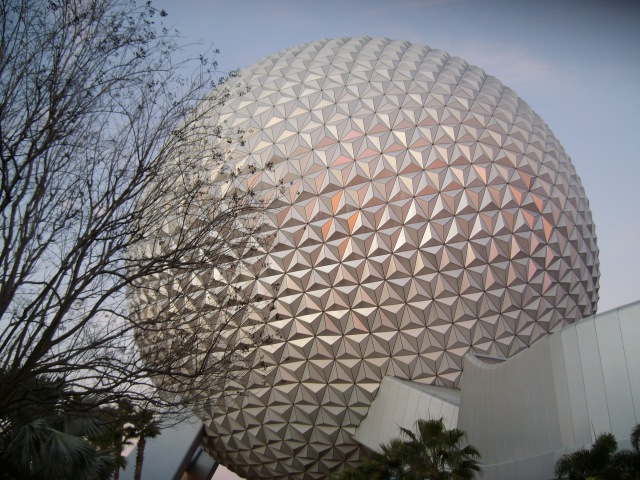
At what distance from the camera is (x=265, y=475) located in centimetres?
2009

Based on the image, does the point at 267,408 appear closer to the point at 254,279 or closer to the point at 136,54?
the point at 254,279

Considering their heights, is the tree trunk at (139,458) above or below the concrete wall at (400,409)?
below

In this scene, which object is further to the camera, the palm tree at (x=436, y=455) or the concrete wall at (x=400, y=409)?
the concrete wall at (x=400, y=409)

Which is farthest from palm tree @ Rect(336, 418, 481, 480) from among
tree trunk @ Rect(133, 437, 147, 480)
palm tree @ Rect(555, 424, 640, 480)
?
tree trunk @ Rect(133, 437, 147, 480)

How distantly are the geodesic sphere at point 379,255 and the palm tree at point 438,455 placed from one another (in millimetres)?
4621

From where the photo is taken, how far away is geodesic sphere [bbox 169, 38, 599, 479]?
17.8 meters

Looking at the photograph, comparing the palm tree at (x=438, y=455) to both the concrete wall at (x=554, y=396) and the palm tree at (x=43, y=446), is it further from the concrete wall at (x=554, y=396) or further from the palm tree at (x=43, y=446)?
the palm tree at (x=43, y=446)

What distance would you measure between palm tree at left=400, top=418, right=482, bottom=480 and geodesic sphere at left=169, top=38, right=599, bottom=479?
4.62m

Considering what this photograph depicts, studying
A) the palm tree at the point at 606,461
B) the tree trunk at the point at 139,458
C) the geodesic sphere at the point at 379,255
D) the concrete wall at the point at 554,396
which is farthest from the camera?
the tree trunk at the point at 139,458

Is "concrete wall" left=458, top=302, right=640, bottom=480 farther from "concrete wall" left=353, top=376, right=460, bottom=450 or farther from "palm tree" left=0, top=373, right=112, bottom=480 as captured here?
"palm tree" left=0, top=373, right=112, bottom=480

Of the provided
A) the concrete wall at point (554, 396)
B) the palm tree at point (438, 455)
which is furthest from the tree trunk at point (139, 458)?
the concrete wall at point (554, 396)

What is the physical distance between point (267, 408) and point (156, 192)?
39.0ft

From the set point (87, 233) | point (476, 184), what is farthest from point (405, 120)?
point (87, 233)

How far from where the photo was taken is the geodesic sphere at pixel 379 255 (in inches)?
699
